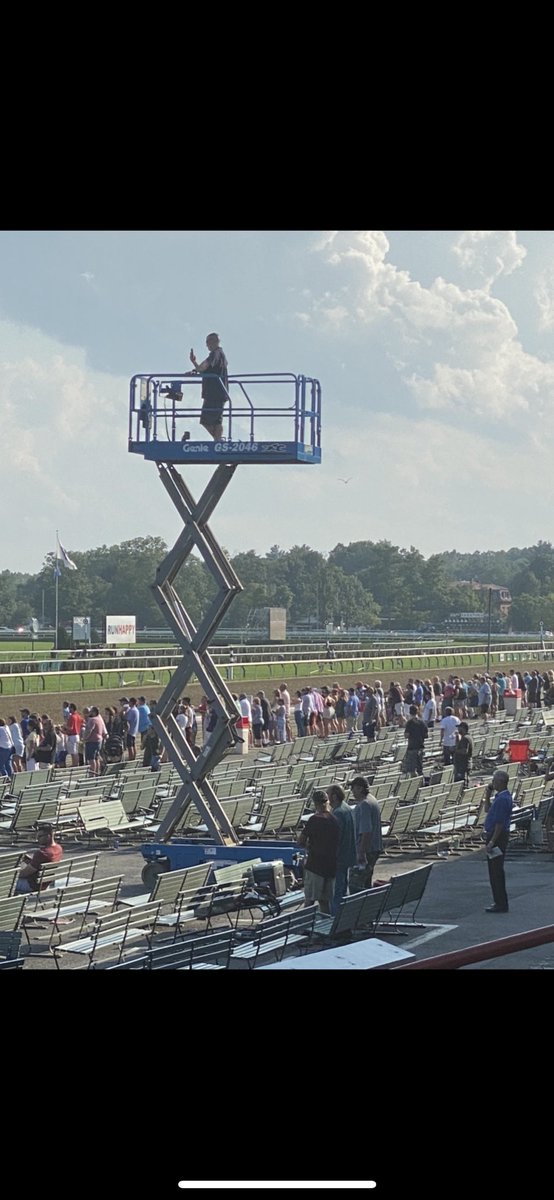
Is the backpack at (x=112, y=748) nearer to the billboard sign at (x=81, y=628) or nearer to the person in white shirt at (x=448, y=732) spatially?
the person in white shirt at (x=448, y=732)

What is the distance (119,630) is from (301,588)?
219 feet

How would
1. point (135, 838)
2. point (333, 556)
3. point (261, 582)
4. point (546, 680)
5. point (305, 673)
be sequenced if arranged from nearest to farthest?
point (135, 838), point (546, 680), point (305, 673), point (261, 582), point (333, 556)

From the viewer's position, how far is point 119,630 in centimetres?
7694

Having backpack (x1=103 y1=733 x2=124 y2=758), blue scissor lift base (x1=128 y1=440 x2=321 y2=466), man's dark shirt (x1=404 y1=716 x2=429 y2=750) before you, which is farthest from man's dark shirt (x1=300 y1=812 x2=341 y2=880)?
backpack (x1=103 y1=733 x2=124 y2=758)

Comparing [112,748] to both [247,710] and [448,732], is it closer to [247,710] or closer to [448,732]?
[247,710]

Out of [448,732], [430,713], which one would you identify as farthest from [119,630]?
[448,732]

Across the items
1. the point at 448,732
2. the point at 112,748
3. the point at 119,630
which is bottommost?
the point at 112,748

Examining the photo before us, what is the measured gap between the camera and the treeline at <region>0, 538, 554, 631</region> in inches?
4653

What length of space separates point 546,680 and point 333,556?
11952 centimetres

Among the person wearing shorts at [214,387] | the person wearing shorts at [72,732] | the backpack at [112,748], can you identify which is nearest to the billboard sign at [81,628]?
the backpack at [112,748]

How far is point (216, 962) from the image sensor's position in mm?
11289
